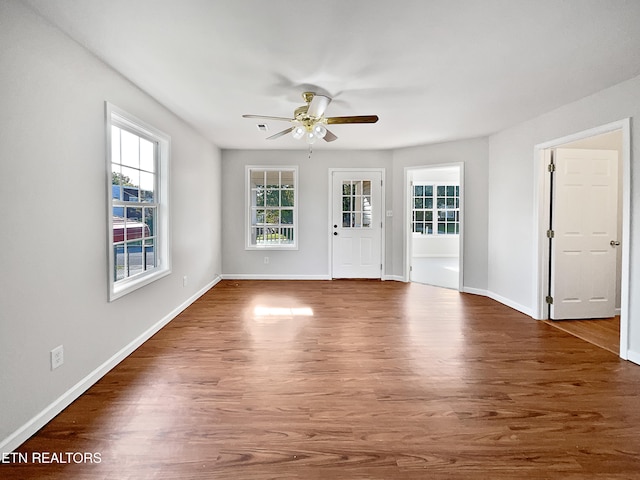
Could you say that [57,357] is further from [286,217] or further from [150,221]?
[286,217]

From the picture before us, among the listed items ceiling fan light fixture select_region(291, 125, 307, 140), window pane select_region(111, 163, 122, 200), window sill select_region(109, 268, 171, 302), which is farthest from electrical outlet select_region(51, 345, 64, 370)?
ceiling fan light fixture select_region(291, 125, 307, 140)

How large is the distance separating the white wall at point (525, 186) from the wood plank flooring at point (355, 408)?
0.80 metres

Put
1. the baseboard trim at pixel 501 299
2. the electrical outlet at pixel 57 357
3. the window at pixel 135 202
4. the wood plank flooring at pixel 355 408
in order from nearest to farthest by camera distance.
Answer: the wood plank flooring at pixel 355 408, the electrical outlet at pixel 57 357, the window at pixel 135 202, the baseboard trim at pixel 501 299

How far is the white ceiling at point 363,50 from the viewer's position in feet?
6.29

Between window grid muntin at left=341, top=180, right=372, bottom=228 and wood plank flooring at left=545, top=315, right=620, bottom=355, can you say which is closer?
wood plank flooring at left=545, top=315, right=620, bottom=355

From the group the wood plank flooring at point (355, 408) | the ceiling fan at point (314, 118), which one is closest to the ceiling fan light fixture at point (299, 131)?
the ceiling fan at point (314, 118)

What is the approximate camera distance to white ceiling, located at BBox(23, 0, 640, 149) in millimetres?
1916

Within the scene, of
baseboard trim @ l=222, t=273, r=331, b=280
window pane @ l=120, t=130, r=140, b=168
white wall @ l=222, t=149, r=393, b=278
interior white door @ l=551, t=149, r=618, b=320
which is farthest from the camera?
baseboard trim @ l=222, t=273, r=331, b=280

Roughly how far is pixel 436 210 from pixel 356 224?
388cm

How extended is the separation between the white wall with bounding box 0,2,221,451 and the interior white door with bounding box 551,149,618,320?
4515 millimetres

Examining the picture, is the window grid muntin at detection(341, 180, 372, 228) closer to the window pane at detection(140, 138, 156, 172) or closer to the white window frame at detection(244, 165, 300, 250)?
the white window frame at detection(244, 165, 300, 250)

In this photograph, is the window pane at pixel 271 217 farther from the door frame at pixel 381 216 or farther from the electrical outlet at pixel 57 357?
the electrical outlet at pixel 57 357

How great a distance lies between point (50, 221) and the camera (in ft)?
6.65

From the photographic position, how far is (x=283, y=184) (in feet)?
20.7
